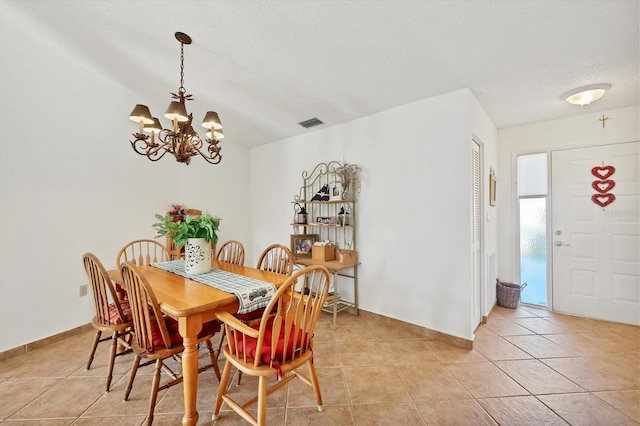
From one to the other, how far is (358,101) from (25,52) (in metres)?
3.28

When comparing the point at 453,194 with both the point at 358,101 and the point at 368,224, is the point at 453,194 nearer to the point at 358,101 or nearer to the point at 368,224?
the point at 368,224

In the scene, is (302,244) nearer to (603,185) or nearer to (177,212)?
(177,212)

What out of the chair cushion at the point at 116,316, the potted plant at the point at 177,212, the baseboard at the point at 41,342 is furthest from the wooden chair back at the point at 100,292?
the potted plant at the point at 177,212

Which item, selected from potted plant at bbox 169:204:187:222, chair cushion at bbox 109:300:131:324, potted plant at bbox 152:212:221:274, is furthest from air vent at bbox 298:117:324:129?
chair cushion at bbox 109:300:131:324

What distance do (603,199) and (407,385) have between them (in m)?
3.18

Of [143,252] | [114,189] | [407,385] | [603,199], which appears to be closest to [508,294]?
[603,199]

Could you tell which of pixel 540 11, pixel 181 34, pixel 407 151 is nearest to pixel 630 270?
pixel 407 151

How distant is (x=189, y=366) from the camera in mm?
1518

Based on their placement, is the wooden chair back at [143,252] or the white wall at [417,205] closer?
the white wall at [417,205]

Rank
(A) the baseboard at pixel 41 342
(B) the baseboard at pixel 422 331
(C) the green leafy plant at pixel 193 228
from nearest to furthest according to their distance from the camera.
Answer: (C) the green leafy plant at pixel 193 228 < (A) the baseboard at pixel 41 342 < (B) the baseboard at pixel 422 331

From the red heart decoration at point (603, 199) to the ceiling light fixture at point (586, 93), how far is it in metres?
1.21

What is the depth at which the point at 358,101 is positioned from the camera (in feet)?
9.46

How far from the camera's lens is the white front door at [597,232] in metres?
2.90

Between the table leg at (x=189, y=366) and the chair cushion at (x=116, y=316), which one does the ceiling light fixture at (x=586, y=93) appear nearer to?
the table leg at (x=189, y=366)
